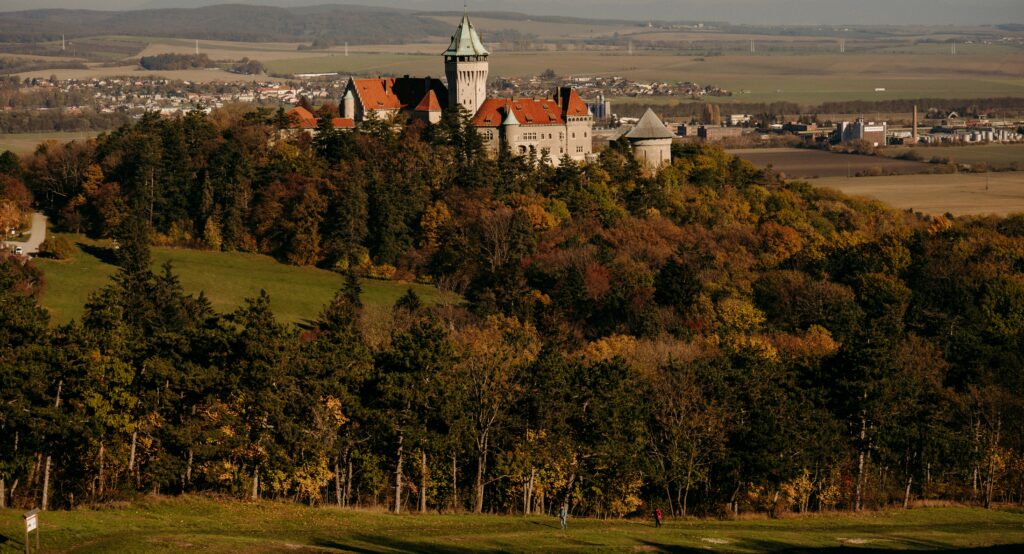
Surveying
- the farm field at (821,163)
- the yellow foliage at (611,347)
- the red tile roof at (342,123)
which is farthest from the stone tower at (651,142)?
the farm field at (821,163)

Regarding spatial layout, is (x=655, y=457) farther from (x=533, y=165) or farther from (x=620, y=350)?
(x=533, y=165)

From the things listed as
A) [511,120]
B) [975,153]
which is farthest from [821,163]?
[511,120]

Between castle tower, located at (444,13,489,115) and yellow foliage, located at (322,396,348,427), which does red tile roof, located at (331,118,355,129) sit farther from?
yellow foliage, located at (322,396,348,427)

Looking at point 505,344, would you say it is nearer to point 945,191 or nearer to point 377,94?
point 377,94

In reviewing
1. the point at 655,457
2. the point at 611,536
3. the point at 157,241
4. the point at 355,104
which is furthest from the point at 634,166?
the point at 611,536

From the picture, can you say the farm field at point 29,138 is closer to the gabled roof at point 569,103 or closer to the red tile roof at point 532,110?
the red tile roof at point 532,110

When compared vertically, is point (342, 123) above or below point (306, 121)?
below
